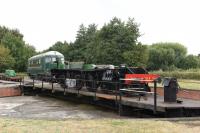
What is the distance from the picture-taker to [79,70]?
867 inches

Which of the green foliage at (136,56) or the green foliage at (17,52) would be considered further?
the green foliage at (17,52)

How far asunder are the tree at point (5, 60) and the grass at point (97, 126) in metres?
56.6

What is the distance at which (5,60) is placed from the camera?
6594 centimetres

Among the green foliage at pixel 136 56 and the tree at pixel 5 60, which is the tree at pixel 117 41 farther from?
the tree at pixel 5 60

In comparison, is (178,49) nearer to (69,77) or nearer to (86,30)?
(86,30)

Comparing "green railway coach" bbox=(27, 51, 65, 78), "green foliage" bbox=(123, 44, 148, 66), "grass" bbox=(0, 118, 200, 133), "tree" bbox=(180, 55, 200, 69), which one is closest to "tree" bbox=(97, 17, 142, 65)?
"green foliage" bbox=(123, 44, 148, 66)

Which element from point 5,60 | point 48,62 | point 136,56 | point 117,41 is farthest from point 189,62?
point 48,62

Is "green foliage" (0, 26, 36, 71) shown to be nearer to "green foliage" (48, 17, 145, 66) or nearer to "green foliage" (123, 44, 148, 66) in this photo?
"green foliage" (48, 17, 145, 66)

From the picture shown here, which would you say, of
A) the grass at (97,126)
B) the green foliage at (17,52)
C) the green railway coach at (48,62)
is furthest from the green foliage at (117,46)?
the grass at (97,126)

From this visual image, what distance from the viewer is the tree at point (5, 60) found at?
65.7 meters

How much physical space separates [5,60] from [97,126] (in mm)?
58387

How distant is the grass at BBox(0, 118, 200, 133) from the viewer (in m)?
9.30

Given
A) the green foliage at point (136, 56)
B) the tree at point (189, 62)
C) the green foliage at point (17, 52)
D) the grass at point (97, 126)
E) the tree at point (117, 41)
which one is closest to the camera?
the grass at point (97, 126)

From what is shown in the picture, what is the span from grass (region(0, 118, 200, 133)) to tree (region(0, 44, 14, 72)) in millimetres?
56589
